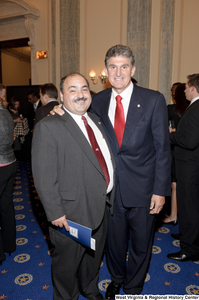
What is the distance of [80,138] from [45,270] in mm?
1521

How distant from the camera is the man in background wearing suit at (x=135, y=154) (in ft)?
5.73

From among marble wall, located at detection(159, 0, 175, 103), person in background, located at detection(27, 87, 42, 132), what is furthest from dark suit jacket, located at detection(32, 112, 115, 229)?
marble wall, located at detection(159, 0, 175, 103)

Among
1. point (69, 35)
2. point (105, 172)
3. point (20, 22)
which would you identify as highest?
point (20, 22)

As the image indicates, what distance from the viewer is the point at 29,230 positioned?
3.17 meters

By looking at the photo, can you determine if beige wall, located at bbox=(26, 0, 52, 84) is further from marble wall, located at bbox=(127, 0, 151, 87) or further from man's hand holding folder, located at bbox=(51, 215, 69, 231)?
man's hand holding folder, located at bbox=(51, 215, 69, 231)

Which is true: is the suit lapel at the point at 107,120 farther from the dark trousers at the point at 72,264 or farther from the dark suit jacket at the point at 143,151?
the dark trousers at the point at 72,264

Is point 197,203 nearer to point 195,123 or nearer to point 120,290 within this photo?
point 195,123

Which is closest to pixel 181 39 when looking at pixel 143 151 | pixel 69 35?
pixel 69 35

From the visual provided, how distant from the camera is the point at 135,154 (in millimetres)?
1762

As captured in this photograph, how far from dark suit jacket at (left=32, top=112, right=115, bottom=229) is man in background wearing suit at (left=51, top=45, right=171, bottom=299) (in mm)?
213

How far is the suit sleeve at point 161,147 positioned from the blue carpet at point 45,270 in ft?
3.24

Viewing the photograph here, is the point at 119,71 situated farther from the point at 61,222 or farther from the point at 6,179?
the point at 6,179

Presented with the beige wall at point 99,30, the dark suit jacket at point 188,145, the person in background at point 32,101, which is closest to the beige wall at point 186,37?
the beige wall at point 99,30

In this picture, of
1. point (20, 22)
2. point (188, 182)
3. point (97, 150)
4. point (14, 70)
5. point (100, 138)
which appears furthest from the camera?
point (14, 70)
